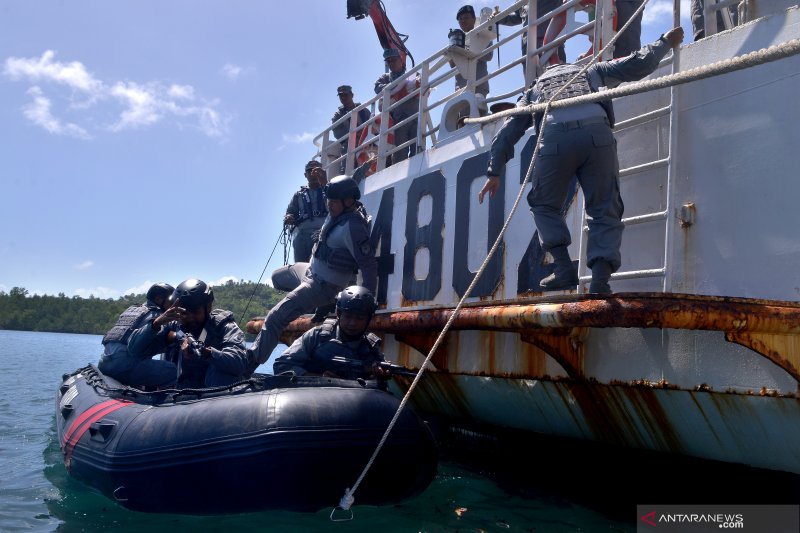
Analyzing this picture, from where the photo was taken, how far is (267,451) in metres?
3.58

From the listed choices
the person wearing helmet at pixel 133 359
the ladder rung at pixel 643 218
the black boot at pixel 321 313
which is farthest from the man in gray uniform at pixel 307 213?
the ladder rung at pixel 643 218

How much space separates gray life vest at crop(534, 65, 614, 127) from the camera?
4.33m

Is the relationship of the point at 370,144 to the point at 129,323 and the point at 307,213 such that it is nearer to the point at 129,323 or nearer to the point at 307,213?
the point at 307,213

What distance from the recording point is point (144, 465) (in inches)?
154

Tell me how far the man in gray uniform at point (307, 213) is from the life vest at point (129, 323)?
125 inches

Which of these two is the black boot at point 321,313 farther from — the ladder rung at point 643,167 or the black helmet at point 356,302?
the ladder rung at point 643,167

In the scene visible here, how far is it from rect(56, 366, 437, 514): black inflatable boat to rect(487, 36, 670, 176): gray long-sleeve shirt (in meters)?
1.95

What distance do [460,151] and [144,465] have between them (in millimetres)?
3972

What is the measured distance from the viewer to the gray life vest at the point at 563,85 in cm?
433

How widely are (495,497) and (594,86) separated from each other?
3.00 metres

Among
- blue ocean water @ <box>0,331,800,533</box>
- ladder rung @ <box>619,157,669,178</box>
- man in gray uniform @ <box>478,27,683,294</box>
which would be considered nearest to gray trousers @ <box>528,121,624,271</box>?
man in gray uniform @ <box>478,27,683,294</box>

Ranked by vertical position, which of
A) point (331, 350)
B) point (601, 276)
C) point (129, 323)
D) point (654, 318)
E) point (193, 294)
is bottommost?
point (331, 350)

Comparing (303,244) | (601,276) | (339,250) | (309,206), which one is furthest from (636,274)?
(303,244)

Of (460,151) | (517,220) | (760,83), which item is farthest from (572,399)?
(460,151)
